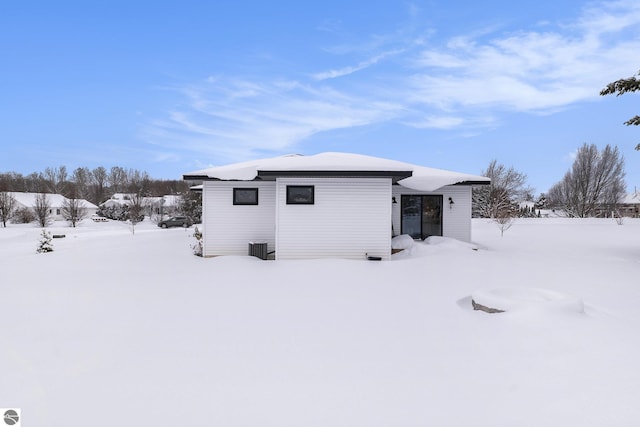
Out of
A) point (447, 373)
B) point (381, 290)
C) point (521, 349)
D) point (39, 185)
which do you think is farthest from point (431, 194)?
point (39, 185)

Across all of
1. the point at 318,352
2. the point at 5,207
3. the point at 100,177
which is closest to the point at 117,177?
the point at 100,177

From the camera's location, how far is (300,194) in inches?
414

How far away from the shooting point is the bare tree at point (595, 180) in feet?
129

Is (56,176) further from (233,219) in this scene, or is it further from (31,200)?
(233,219)

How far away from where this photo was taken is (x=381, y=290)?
23.4 feet

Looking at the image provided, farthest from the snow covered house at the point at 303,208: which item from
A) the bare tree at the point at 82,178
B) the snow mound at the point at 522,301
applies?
the bare tree at the point at 82,178

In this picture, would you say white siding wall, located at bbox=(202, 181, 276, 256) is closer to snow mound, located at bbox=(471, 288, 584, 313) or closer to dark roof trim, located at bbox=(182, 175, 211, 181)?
dark roof trim, located at bbox=(182, 175, 211, 181)

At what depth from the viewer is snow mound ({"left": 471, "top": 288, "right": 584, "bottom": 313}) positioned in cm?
530

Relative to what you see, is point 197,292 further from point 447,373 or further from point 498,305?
point 498,305

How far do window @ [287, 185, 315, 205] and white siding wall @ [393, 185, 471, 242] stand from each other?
4.58 m

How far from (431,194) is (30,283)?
44.0ft

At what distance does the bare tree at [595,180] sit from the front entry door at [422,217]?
36.9 metres

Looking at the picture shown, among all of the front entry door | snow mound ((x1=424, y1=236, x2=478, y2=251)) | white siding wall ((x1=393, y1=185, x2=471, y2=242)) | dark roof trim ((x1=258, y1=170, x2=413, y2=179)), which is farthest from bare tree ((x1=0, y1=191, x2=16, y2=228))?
snow mound ((x1=424, y1=236, x2=478, y2=251))

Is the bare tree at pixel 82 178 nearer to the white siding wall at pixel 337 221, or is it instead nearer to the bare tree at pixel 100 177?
the bare tree at pixel 100 177
